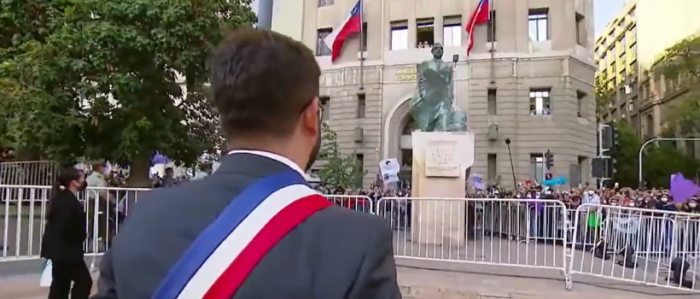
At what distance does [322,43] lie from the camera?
38562mm

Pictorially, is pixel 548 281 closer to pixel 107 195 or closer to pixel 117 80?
pixel 107 195

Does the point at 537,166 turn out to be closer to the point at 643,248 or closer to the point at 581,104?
the point at 581,104

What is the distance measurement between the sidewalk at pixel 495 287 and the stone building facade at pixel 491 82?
25.0m

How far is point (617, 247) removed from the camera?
931cm

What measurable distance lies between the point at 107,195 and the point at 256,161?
886cm

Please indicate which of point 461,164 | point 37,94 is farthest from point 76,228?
point 461,164

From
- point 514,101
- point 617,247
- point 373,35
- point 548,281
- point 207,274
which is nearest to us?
point 207,274

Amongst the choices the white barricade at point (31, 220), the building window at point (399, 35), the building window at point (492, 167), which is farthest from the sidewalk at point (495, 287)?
the building window at point (399, 35)

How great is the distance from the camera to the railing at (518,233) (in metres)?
8.41

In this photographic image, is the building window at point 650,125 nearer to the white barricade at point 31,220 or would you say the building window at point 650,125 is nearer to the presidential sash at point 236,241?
the white barricade at point 31,220

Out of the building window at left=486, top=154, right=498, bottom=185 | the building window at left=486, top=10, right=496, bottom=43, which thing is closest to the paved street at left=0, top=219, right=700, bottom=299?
the building window at left=486, top=154, right=498, bottom=185

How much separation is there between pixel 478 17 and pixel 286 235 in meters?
34.1

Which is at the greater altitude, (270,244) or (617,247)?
(270,244)

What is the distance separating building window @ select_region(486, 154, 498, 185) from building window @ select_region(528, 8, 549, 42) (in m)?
6.85
